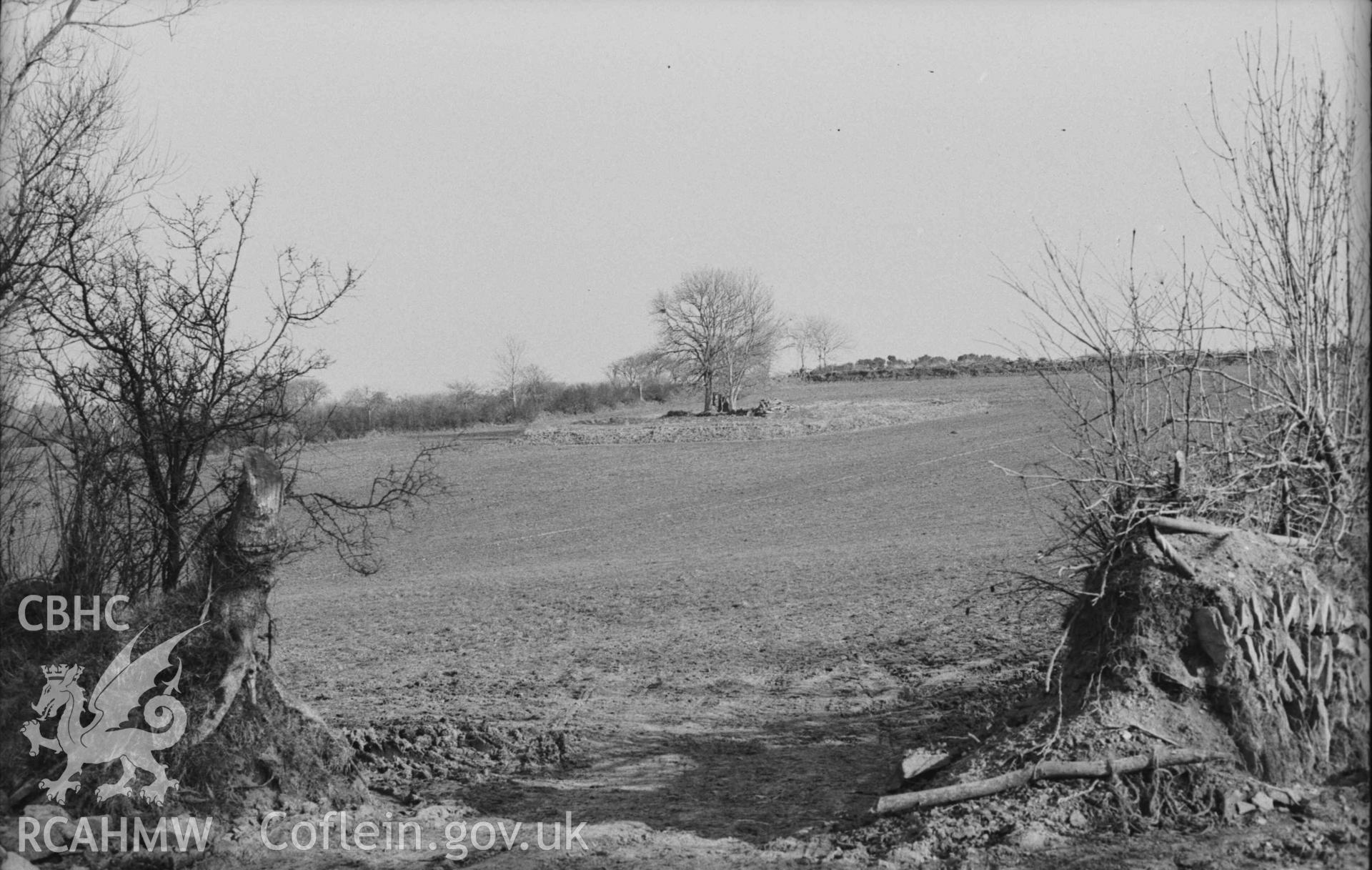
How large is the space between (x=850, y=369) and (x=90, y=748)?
98.0 m

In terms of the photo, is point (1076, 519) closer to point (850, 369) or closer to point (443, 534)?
point (443, 534)

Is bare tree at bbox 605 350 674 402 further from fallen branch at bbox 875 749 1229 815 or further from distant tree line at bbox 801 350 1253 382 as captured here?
fallen branch at bbox 875 749 1229 815

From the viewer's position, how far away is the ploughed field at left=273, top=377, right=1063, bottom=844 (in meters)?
6.90

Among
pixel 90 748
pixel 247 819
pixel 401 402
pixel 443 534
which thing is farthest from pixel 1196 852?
pixel 401 402

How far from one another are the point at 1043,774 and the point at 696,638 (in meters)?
5.94

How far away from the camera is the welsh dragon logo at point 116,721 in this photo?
19.2 ft

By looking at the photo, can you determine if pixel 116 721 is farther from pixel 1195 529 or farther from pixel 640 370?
pixel 640 370

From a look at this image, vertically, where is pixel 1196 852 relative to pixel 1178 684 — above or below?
below

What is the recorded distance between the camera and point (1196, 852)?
473cm

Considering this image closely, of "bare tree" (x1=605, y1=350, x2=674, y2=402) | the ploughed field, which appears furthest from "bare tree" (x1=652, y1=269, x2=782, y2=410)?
the ploughed field

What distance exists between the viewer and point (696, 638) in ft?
35.8

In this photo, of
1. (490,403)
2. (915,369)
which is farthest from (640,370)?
(915,369)

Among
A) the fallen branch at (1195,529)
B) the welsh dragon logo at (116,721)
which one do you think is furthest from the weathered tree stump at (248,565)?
the fallen branch at (1195,529)

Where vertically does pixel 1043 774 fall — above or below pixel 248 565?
below
